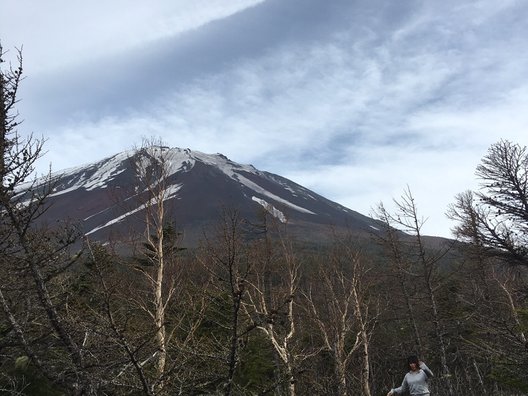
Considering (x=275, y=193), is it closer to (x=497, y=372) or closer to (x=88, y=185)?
(x=88, y=185)

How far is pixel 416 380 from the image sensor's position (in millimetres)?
6102

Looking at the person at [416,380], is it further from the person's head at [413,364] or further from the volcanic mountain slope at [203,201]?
the volcanic mountain slope at [203,201]

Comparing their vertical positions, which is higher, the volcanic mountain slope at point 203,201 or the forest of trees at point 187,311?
the volcanic mountain slope at point 203,201

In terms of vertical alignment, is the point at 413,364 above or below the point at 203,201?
below

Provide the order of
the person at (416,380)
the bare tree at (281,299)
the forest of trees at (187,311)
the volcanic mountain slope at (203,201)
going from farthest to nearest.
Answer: the volcanic mountain slope at (203,201)
the bare tree at (281,299)
the person at (416,380)
the forest of trees at (187,311)

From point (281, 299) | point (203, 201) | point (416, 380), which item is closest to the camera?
point (416, 380)

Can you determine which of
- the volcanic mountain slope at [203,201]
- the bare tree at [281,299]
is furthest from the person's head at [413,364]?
the volcanic mountain slope at [203,201]

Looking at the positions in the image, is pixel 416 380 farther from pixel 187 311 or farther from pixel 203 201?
pixel 203 201

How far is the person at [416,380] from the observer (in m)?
6.07

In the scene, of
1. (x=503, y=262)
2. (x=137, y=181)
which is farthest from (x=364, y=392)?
(x=137, y=181)

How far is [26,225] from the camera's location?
4.57 m

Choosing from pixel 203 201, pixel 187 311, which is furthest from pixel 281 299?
pixel 203 201

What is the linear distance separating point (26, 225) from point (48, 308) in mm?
1280

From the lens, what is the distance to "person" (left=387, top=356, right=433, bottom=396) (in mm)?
6070
